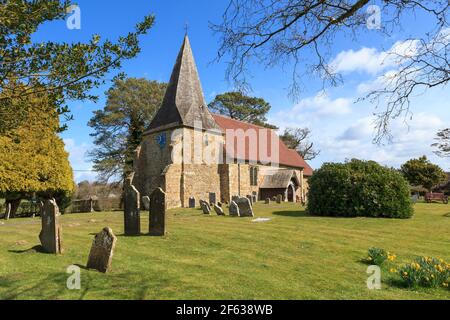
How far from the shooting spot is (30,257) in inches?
283

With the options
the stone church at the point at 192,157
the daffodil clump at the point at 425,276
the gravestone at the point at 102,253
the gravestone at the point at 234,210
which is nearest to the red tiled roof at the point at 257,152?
the stone church at the point at 192,157

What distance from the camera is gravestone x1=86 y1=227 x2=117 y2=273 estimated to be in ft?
20.5

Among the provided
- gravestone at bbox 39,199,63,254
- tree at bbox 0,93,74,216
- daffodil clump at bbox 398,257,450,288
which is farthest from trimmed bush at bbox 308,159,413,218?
tree at bbox 0,93,74,216

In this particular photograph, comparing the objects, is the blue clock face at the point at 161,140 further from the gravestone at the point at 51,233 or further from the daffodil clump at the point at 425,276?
the daffodil clump at the point at 425,276

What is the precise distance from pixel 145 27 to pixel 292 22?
243 centimetres

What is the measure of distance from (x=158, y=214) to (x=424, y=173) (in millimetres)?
48295

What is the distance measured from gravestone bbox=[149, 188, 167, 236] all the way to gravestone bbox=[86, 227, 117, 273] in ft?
11.2

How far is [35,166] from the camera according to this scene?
72.4ft

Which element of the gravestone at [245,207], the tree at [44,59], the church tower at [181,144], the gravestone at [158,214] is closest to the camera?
the tree at [44,59]

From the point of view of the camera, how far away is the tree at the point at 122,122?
35.4 m

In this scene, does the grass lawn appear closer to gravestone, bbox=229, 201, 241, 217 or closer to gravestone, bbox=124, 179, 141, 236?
gravestone, bbox=124, 179, 141, 236

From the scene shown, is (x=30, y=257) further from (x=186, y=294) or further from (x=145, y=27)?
(x=145, y=27)

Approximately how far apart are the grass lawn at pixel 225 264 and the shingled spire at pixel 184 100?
1728 cm
